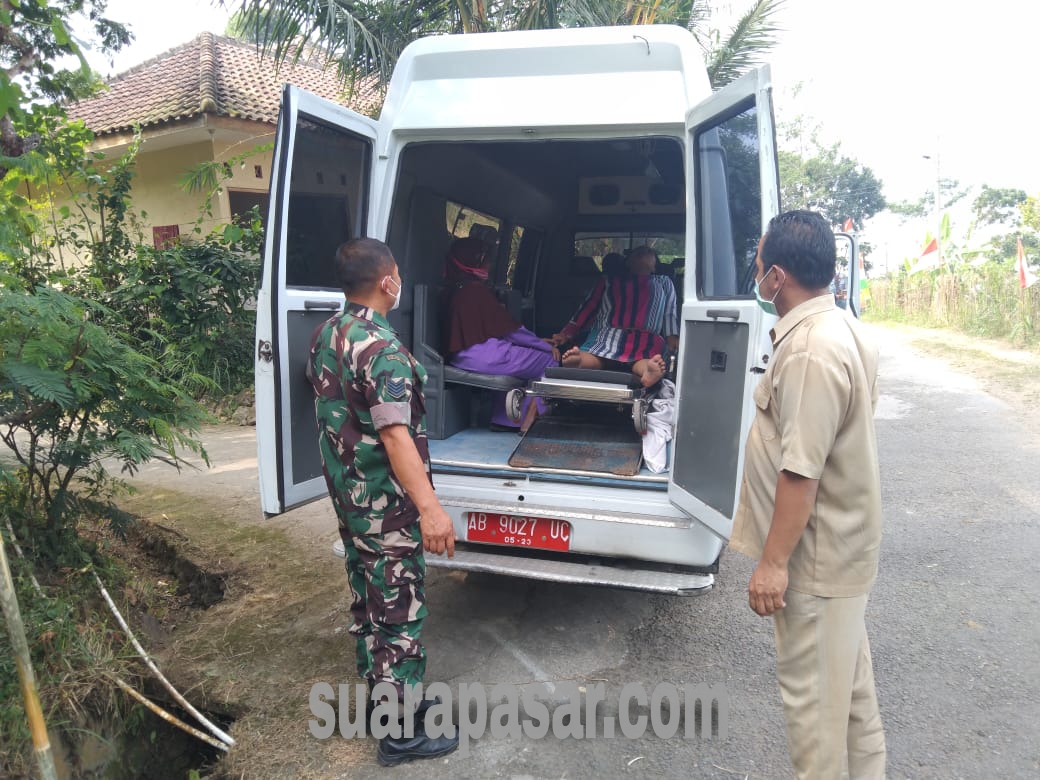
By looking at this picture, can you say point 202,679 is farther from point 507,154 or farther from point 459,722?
point 507,154

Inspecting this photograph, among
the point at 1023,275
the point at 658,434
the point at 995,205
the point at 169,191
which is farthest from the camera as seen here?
the point at 995,205

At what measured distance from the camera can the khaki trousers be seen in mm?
1960

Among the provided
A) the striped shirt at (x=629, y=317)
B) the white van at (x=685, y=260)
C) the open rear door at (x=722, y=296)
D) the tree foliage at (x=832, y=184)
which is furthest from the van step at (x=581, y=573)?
the tree foliage at (x=832, y=184)

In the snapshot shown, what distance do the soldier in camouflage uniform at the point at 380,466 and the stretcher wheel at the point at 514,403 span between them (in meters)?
1.62

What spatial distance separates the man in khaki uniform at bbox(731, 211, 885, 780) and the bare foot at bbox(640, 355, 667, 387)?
7.50 ft

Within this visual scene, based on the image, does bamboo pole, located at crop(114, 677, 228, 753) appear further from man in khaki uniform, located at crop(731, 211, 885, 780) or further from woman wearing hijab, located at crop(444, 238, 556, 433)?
woman wearing hijab, located at crop(444, 238, 556, 433)

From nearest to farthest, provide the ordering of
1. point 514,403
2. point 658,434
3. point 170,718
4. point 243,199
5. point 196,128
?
1. point 170,718
2. point 658,434
3. point 514,403
4. point 196,128
5. point 243,199

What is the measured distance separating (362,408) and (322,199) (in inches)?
52.3

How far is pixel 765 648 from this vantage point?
3.40m

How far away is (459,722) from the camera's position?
9.33 feet

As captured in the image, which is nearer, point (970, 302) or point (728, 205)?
point (728, 205)

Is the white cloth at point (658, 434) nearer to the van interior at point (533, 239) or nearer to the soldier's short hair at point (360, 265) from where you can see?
the van interior at point (533, 239)

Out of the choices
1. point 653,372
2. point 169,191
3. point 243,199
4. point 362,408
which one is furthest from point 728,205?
point 169,191

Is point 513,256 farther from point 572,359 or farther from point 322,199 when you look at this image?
point 322,199
